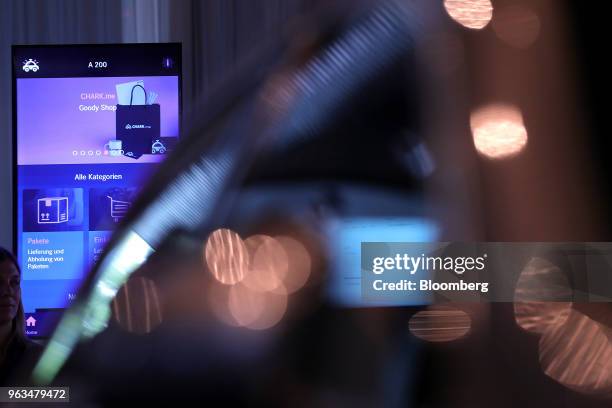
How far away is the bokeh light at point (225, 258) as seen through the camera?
39cm

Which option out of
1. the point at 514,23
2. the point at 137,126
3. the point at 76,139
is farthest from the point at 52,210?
the point at 514,23

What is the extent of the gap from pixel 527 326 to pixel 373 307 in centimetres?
9

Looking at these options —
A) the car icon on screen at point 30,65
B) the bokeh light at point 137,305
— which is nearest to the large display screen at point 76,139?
the car icon on screen at point 30,65

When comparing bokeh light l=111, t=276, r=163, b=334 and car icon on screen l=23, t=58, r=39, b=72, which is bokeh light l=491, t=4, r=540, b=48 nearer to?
bokeh light l=111, t=276, r=163, b=334

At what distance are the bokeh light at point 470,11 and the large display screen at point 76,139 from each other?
1.60m

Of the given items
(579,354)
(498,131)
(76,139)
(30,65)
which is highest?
(30,65)

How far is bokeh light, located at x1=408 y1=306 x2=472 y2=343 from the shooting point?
38cm

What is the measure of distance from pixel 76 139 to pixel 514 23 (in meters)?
1.79

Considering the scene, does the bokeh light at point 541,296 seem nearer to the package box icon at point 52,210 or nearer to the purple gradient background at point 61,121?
the purple gradient background at point 61,121

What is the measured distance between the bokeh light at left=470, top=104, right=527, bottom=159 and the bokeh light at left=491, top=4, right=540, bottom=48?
0.14 feet

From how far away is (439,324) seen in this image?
0.39 metres

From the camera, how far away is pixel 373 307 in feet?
1.26
